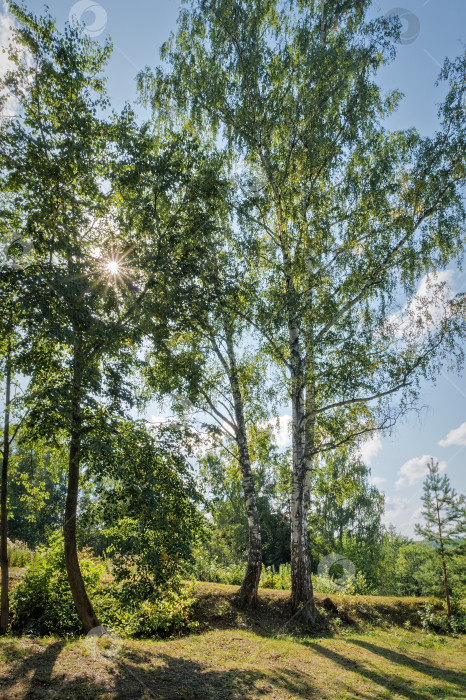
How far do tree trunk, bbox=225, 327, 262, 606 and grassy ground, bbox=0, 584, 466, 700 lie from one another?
0.51 meters

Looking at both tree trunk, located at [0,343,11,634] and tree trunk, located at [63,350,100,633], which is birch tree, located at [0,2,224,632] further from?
tree trunk, located at [0,343,11,634]

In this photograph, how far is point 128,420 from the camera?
21.5 ft

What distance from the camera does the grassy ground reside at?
5.07 meters

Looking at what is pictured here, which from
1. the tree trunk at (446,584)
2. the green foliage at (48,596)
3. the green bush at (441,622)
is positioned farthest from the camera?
the tree trunk at (446,584)

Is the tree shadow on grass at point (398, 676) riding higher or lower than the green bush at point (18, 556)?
lower

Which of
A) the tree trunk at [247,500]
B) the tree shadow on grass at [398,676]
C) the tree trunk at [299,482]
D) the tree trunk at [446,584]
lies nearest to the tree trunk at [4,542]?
the tree trunk at [247,500]

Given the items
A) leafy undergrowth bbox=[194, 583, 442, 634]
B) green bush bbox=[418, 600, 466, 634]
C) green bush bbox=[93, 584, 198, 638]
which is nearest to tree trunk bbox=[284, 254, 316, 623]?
leafy undergrowth bbox=[194, 583, 442, 634]

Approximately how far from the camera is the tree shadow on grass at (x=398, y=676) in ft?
19.6

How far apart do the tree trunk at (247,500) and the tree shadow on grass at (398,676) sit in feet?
7.69

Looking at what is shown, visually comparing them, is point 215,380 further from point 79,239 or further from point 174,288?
point 79,239

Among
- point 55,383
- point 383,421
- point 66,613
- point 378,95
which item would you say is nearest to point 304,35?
point 378,95

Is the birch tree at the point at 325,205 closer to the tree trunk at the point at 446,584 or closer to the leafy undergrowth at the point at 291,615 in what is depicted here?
the leafy undergrowth at the point at 291,615

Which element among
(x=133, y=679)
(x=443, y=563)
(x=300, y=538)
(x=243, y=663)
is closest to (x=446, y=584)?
(x=443, y=563)

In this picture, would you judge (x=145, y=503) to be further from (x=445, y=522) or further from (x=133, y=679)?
(x=445, y=522)
